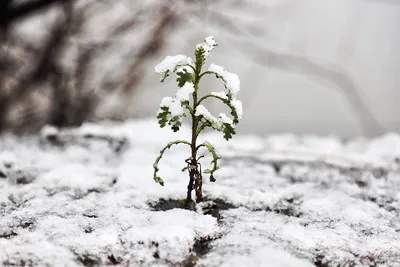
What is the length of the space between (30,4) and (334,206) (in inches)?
103

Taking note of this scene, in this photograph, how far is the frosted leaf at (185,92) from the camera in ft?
3.18

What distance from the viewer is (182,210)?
1026 mm

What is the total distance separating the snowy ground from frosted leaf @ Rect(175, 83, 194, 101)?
27cm

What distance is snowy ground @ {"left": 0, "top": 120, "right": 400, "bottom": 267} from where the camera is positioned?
840mm

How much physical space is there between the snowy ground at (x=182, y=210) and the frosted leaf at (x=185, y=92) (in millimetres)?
267

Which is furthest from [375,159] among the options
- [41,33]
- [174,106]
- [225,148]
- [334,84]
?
[41,33]

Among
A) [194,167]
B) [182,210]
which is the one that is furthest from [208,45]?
[182,210]

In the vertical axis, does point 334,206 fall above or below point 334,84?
below

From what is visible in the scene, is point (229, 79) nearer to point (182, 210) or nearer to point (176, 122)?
point (176, 122)

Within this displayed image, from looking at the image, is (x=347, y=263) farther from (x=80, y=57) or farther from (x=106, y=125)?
(x=80, y=57)

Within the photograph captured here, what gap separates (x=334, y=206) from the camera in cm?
112

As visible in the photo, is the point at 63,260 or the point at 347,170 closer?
the point at 63,260

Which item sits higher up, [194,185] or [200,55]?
[200,55]

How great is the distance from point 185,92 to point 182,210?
280mm
